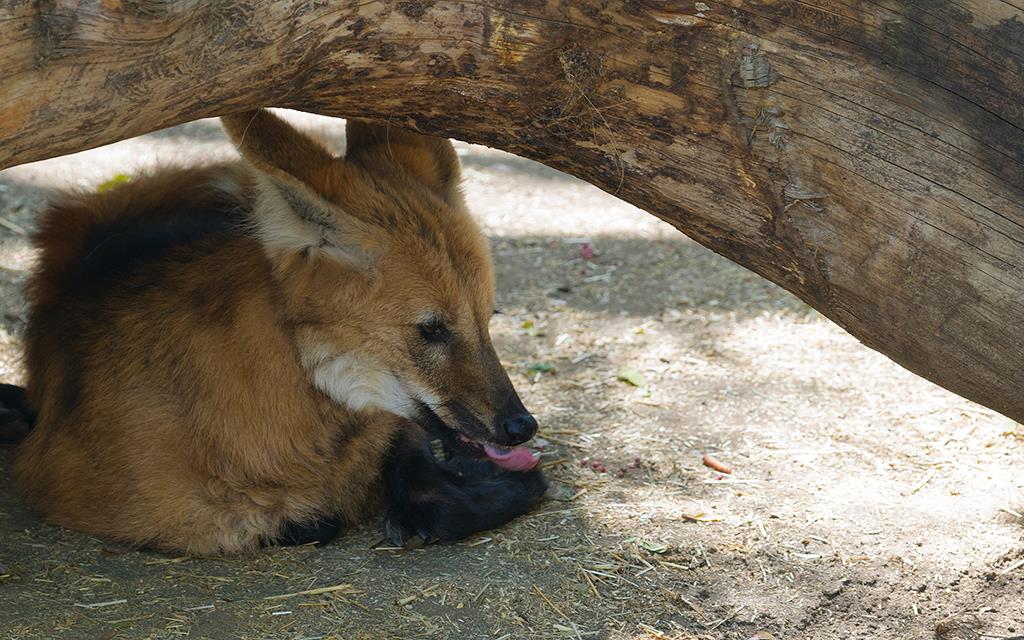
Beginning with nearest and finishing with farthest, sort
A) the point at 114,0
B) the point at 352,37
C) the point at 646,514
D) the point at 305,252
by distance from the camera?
the point at 114,0
the point at 352,37
the point at 305,252
the point at 646,514

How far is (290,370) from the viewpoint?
326 cm

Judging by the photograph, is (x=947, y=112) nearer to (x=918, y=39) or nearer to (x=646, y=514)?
(x=918, y=39)

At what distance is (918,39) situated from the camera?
2.64m

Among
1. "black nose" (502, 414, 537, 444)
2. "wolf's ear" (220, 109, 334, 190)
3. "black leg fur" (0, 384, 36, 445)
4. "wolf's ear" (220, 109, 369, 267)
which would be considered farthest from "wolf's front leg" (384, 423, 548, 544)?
"black leg fur" (0, 384, 36, 445)

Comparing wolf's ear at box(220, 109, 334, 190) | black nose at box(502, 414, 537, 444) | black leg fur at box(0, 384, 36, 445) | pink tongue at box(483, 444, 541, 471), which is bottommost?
pink tongue at box(483, 444, 541, 471)

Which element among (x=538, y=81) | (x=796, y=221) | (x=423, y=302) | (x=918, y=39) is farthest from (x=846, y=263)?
(x=423, y=302)

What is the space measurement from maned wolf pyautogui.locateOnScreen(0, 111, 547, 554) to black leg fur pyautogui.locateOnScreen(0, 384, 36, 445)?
378 millimetres

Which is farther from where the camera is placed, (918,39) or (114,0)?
(918,39)

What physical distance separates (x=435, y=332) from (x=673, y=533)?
1.05m

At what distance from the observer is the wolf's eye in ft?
Result: 10.4

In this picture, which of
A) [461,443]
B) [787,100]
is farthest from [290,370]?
[787,100]

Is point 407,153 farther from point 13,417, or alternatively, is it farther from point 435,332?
point 13,417

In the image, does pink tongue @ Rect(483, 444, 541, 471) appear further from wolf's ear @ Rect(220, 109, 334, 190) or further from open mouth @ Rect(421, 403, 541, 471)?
wolf's ear @ Rect(220, 109, 334, 190)

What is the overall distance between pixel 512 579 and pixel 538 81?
147 cm
